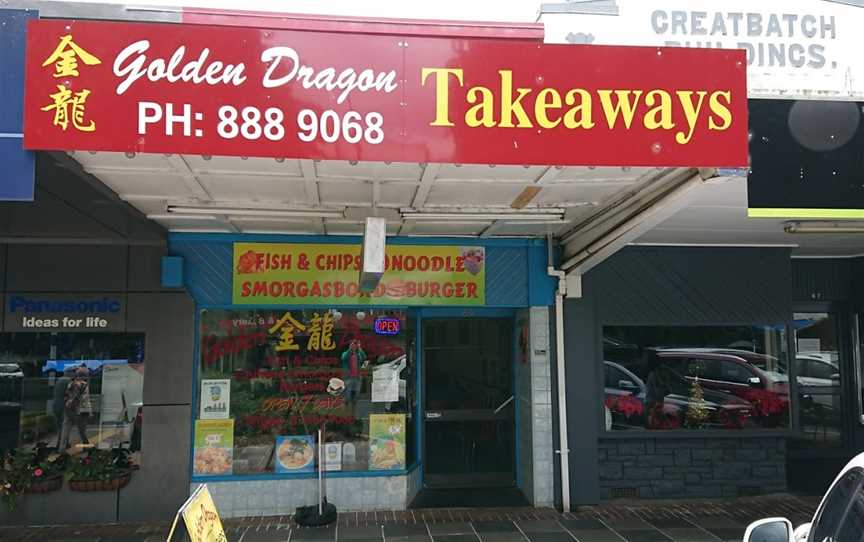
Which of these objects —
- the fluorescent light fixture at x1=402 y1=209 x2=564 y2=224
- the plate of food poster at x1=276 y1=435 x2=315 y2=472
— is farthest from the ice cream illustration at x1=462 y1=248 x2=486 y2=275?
the plate of food poster at x1=276 y1=435 x2=315 y2=472

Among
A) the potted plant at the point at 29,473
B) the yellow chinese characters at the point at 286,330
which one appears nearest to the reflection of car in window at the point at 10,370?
the potted plant at the point at 29,473

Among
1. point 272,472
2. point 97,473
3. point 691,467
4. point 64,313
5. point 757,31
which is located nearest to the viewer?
point 757,31

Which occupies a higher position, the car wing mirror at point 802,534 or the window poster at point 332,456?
the car wing mirror at point 802,534

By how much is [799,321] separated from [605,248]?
486 cm

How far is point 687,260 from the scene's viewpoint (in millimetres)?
8117

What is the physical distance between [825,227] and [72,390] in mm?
7964

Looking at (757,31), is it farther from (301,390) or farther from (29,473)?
(29,473)

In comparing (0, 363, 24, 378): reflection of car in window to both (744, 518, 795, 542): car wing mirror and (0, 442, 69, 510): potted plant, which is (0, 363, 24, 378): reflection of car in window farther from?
(744, 518, 795, 542): car wing mirror

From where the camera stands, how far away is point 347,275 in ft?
24.5

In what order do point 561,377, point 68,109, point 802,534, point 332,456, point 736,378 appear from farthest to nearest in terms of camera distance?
point 736,378
point 561,377
point 332,456
point 68,109
point 802,534

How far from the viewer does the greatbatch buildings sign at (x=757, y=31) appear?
21.0 ft

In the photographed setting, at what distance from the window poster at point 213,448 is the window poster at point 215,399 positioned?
2.7 inches

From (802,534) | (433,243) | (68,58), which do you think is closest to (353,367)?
(433,243)

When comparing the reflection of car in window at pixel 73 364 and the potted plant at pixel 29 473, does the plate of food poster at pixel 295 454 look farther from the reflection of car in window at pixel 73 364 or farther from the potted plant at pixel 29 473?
the potted plant at pixel 29 473
